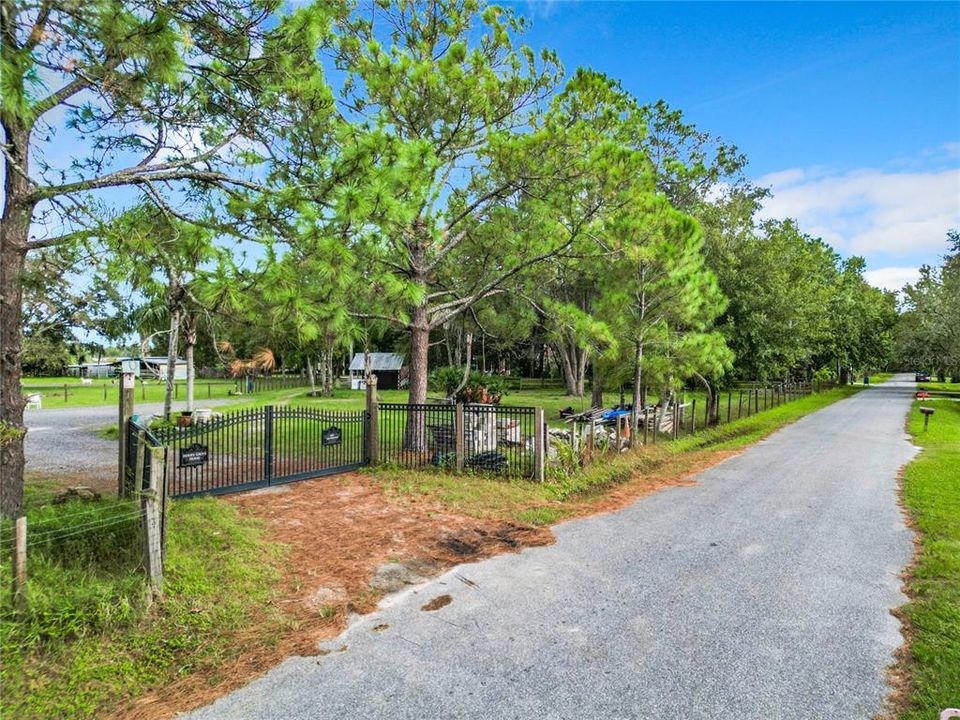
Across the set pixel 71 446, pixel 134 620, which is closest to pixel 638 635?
pixel 134 620

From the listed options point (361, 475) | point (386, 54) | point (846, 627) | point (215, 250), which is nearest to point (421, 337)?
point (361, 475)

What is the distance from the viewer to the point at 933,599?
4207mm

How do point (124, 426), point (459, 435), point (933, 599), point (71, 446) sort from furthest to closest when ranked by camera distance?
1. point (71, 446)
2. point (459, 435)
3. point (124, 426)
4. point (933, 599)

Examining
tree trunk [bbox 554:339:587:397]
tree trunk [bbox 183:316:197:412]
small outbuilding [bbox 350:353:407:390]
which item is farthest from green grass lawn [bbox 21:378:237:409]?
tree trunk [bbox 554:339:587:397]

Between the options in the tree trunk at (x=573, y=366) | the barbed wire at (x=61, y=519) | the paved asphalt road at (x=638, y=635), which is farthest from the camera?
the tree trunk at (x=573, y=366)

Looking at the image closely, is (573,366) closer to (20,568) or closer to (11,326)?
(11,326)

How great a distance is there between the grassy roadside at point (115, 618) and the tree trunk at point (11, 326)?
1.49 feet

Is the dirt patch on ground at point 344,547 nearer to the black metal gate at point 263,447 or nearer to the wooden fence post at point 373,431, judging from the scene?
the black metal gate at point 263,447

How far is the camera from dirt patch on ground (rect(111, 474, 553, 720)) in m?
3.25

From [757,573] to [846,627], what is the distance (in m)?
1.10

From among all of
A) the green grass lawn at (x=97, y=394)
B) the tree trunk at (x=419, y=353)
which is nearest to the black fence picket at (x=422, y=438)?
the tree trunk at (x=419, y=353)

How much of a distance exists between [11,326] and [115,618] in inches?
107

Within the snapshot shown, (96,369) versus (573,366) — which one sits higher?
(573,366)

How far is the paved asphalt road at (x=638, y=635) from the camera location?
2957mm
